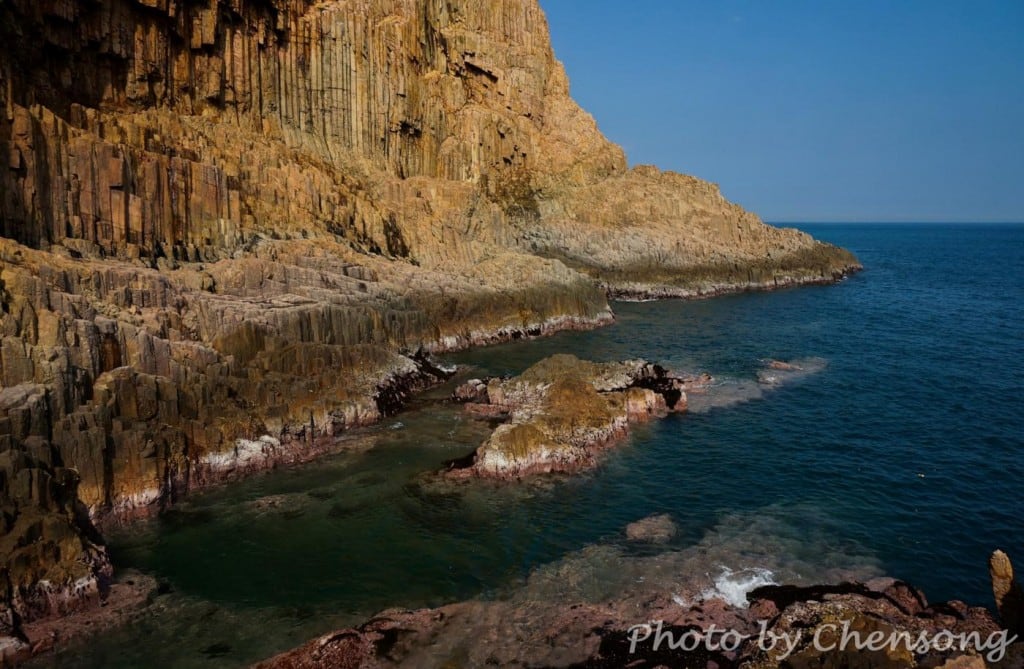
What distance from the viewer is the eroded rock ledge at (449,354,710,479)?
97.2 feet

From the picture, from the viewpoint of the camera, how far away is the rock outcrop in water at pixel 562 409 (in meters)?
29.6

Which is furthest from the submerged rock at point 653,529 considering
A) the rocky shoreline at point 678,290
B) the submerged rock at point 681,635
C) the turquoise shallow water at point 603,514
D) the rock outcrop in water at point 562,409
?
the rocky shoreline at point 678,290

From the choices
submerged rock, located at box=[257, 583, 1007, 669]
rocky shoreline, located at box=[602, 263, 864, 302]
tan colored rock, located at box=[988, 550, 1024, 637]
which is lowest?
submerged rock, located at box=[257, 583, 1007, 669]

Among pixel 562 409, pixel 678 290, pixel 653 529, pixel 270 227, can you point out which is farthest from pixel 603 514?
pixel 678 290

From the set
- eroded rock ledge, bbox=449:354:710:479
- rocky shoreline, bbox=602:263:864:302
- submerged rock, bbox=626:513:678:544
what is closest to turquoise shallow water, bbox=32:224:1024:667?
submerged rock, bbox=626:513:678:544

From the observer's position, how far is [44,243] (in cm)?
3475

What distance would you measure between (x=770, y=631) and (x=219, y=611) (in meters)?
14.9

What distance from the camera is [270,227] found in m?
47.8

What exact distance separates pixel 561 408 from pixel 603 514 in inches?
321

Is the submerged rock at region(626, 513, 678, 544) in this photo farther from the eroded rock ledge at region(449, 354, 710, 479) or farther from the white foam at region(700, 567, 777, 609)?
the eroded rock ledge at region(449, 354, 710, 479)

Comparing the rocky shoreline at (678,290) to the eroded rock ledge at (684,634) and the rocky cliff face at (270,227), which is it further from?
the eroded rock ledge at (684,634)

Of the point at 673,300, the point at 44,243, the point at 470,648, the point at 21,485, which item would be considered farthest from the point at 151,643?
the point at 673,300

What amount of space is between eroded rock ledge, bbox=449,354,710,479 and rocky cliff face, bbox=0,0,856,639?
684cm

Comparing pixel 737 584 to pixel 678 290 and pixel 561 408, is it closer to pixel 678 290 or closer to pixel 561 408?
pixel 561 408
